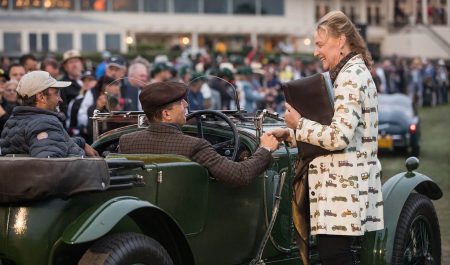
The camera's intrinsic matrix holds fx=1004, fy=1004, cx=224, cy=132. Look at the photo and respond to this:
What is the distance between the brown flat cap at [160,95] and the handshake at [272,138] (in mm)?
565

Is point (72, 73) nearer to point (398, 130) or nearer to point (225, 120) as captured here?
point (225, 120)

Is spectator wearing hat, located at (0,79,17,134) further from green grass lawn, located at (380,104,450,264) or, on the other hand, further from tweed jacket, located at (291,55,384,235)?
tweed jacket, located at (291,55,384,235)

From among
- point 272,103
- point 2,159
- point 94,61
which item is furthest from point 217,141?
point 94,61

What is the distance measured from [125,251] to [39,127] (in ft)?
5.24

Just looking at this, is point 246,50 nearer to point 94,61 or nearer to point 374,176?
point 94,61

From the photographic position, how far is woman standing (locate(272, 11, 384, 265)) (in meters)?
5.67

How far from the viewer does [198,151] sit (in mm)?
6023

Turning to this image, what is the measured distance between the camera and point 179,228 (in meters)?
5.53

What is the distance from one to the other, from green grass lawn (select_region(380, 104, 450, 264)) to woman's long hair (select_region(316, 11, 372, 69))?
11.3 ft

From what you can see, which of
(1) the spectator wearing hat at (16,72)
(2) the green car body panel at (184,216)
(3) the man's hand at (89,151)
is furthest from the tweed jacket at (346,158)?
(1) the spectator wearing hat at (16,72)

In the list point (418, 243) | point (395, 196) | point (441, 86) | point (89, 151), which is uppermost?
point (89, 151)

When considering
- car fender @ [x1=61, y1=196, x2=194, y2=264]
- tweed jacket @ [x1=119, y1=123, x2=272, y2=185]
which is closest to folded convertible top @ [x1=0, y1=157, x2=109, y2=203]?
car fender @ [x1=61, y1=196, x2=194, y2=264]

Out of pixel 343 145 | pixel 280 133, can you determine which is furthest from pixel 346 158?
pixel 280 133

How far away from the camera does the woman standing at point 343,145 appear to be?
18.6 feet
